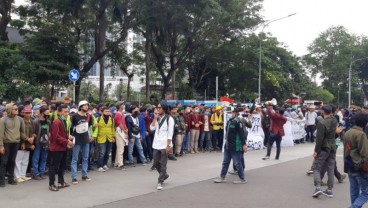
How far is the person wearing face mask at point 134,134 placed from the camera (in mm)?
12656

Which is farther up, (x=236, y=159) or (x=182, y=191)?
(x=236, y=159)

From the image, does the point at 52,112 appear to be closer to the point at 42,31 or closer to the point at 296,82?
the point at 42,31

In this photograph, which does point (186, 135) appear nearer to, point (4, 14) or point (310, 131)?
point (310, 131)

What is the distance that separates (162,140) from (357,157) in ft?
13.8

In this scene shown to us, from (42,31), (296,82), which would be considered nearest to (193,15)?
(42,31)

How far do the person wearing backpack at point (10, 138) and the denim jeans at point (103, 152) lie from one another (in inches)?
92.2

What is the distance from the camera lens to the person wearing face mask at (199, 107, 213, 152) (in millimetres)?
16375

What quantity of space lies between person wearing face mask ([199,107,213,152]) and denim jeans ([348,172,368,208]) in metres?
9.49

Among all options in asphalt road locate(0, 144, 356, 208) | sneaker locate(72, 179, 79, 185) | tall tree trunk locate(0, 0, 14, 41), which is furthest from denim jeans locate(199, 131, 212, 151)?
tall tree trunk locate(0, 0, 14, 41)

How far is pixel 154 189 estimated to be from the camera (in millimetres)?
9438

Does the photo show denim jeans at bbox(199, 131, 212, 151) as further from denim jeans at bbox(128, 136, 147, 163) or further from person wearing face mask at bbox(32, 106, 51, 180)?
person wearing face mask at bbox(32, 106, 51, 180)

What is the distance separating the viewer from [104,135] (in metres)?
11.8

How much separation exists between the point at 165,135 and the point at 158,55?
988 inches

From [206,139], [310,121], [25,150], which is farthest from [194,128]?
[310,121]
